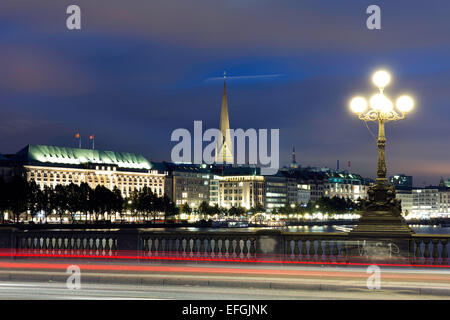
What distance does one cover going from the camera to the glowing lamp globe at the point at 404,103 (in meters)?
26.1

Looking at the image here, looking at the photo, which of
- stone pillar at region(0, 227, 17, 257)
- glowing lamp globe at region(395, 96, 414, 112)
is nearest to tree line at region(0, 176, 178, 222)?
stone pillar at region(0, 227, 17, 257)

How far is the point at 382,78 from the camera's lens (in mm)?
26359

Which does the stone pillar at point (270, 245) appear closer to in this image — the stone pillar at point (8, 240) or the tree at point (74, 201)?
the stone pillar at point (8, 240)

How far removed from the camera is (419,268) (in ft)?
74.6

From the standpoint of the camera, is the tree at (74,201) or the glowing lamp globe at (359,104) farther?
the tree at (74,201)

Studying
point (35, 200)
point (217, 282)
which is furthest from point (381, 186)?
point (35, 200)

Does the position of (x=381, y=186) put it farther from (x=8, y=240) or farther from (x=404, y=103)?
(x=8, y=240)

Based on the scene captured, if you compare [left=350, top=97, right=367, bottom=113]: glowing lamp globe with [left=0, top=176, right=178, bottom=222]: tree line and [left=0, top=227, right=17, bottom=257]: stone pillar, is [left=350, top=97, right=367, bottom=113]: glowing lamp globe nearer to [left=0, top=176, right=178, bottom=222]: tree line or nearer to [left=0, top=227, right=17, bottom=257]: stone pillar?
[left=0, top=227, right=17, bottom=257]: stone pillar

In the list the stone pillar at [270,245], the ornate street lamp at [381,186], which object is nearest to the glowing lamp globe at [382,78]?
the ornate street lamp at [381,186]

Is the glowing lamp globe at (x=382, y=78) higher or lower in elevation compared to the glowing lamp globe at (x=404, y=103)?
higher

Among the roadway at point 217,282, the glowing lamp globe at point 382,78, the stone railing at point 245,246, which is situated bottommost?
the roadway at point 217,282
